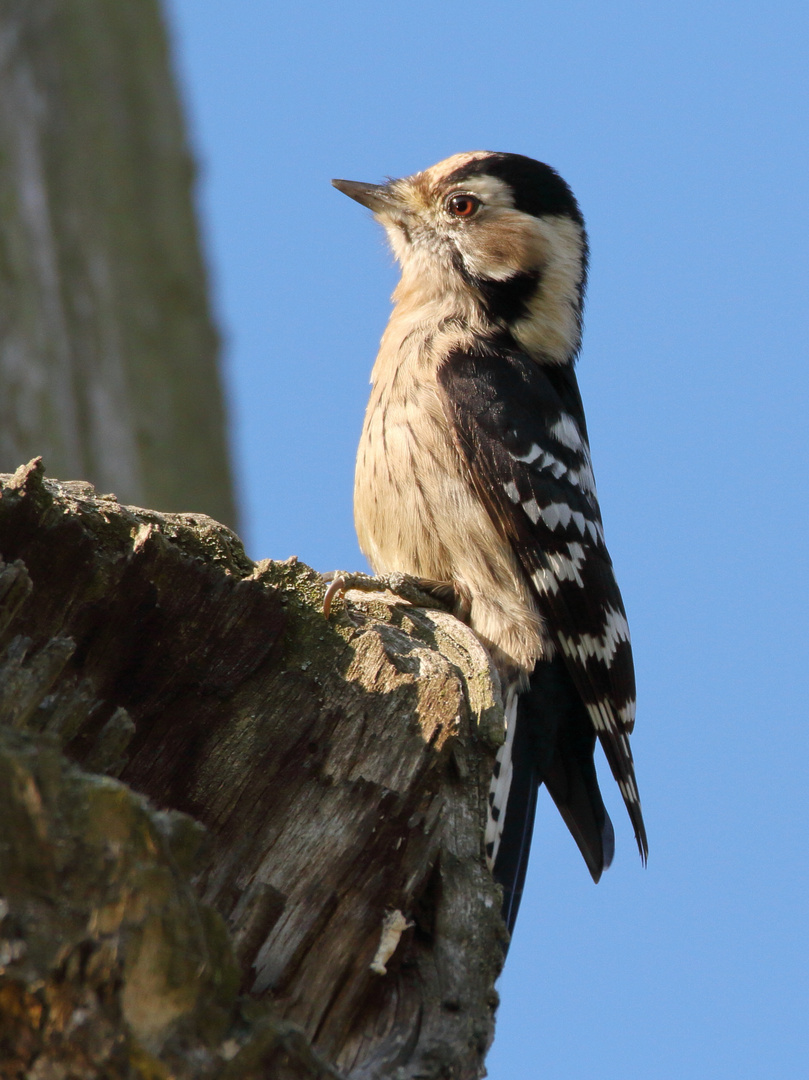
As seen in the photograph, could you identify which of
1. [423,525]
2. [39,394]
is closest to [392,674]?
[423,525]

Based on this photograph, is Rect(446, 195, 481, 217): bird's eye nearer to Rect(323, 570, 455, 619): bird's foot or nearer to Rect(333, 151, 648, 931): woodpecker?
Rect(333, 151, 648, 931): woodpecker

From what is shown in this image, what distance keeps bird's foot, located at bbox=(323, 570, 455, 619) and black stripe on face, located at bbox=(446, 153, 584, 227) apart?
1973mm

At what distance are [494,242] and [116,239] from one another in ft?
12.6

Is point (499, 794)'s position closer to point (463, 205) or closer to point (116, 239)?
point (463, 205)

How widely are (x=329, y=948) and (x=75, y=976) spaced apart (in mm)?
734

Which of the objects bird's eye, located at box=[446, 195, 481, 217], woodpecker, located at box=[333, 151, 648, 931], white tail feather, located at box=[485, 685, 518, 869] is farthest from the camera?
bird's eye, located at box=[446, 195, 481, 217]

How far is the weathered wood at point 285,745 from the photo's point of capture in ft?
7.11

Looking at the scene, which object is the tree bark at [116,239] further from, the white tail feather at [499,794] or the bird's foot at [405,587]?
the white tail feather at [499,794]

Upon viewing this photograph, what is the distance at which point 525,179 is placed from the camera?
5266 millimetres

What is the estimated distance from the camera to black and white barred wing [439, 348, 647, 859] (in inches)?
161

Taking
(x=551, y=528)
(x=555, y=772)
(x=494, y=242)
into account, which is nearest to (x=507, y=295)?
(x=494, y=242)

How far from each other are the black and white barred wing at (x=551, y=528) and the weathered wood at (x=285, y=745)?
50.7 inches

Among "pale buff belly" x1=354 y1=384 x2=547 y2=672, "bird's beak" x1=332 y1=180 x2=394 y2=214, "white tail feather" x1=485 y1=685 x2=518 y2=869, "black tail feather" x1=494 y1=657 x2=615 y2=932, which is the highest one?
"bird's beak" x1=332 y1=180 x2=394 y2=214

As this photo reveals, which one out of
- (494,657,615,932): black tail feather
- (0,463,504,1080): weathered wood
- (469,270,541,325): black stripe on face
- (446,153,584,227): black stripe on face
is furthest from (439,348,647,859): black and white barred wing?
(0,463,504,1080): weathered wood
